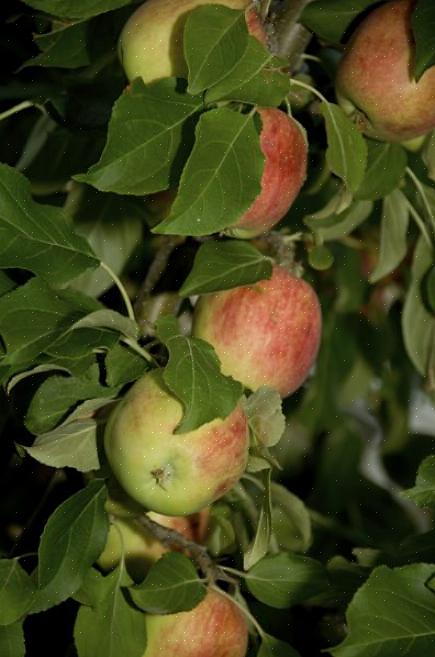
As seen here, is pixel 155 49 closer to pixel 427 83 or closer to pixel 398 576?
pixel 427 83

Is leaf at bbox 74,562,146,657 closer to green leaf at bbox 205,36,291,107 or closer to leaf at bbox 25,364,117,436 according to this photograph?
leaf at bbox 25,364,117,436

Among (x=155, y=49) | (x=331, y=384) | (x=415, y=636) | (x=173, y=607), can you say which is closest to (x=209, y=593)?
(x=173, y=607)

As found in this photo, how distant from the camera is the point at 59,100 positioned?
3.01ft

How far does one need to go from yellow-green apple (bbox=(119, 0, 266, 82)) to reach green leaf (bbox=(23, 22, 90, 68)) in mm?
104

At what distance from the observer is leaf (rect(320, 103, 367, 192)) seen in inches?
29.9

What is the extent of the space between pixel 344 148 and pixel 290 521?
1.19 feet

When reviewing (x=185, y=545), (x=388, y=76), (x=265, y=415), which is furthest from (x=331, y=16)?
(x=185, y=545)

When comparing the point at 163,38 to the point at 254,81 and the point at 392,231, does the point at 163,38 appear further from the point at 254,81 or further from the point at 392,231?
the point at 392,231

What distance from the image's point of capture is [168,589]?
29.4 inches

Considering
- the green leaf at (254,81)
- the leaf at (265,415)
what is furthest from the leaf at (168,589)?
the green leaf at (254,81)

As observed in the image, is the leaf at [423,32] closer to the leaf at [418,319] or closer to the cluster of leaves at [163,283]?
the cluster of leaves at [163,283]

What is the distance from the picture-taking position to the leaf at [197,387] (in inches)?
27.1

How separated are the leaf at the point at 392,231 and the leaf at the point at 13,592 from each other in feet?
1.38

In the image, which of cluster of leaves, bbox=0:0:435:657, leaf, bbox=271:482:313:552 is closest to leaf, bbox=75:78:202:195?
cluster of leaves, bbox=0:0:435:657
